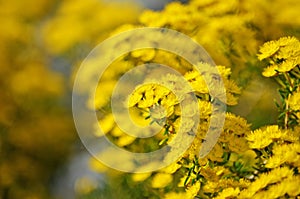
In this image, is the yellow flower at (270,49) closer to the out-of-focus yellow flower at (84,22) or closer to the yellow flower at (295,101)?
the yellow flower at (295,101)

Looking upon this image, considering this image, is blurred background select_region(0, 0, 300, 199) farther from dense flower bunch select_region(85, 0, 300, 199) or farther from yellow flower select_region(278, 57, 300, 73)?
yellow flower select_region(278, 57, 300, 73)

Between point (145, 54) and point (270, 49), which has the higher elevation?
point (145, 54)

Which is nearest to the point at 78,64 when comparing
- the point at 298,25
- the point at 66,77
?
the point at 66,77

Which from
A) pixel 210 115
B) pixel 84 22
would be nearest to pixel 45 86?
pixel 84 22

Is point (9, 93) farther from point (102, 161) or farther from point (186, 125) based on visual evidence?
point (186, 125)

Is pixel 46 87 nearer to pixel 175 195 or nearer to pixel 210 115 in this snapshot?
pixel 175 195

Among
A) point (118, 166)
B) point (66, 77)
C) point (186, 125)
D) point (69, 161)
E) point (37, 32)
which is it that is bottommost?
point (186, 125)
